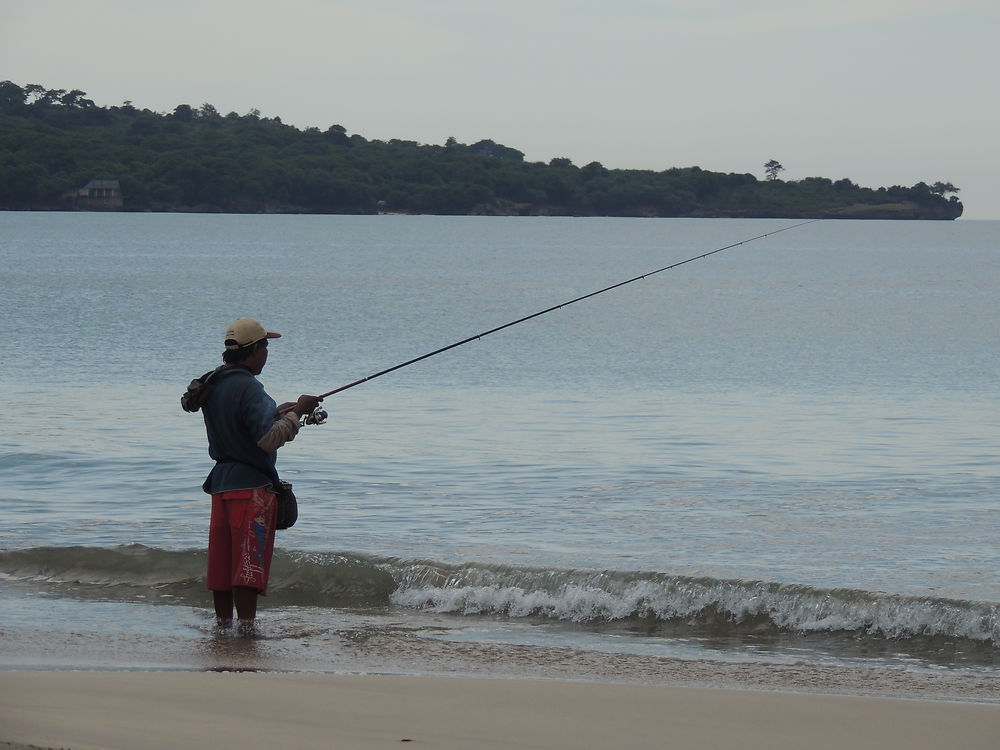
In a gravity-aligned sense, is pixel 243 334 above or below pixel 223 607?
above

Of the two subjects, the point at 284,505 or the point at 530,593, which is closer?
the point at 284,505

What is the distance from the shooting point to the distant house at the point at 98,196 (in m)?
137

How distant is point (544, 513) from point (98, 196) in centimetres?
13588

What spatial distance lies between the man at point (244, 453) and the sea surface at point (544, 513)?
442 millimetres

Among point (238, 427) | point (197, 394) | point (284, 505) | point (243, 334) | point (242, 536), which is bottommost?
point (242, 536)

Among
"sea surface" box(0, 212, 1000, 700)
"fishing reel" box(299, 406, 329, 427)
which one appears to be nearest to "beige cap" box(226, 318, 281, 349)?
"fishing reel" box(299, 406, 329, 427)

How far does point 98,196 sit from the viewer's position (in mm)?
138750

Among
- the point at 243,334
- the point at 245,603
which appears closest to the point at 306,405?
the point at 243,334

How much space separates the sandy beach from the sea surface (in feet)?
1.67

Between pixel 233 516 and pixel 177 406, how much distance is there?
35.8 ft

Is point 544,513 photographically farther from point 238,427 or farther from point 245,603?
point 238,427

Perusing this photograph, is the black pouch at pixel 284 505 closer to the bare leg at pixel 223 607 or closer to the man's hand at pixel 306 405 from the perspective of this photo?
the man's hand at pixel 306 405

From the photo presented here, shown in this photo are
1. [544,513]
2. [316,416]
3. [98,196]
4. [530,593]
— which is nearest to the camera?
[316,416]

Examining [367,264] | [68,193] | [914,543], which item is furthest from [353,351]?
[68,193]
